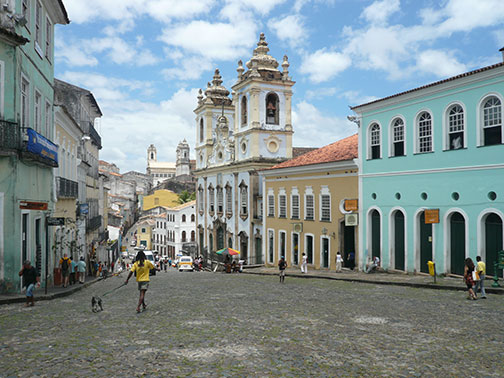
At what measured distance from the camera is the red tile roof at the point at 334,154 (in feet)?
86.2

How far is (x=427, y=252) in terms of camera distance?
20297mm

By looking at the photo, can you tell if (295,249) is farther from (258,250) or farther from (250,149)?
(250,149)

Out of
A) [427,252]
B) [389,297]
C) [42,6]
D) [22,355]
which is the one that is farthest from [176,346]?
[427,252]

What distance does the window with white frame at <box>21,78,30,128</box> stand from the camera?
1457 cm

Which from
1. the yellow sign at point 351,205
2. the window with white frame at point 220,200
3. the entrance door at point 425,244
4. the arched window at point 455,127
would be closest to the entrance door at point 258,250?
the window with white frame at point 220,200

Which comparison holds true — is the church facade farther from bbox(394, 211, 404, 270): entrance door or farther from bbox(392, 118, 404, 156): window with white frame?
bbox(392, 118, 404, 156): window with white frame

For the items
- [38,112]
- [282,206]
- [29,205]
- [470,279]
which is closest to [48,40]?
[38,112]

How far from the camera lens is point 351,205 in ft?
80.2

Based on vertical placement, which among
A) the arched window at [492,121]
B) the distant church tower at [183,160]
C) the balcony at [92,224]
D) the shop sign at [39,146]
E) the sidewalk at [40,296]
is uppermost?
the distant church tower at [183,160]

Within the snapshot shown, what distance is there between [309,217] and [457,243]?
37.8ft

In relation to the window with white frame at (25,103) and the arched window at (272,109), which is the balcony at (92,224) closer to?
the arched window at (272,109)

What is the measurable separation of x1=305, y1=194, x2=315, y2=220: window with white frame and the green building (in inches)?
622

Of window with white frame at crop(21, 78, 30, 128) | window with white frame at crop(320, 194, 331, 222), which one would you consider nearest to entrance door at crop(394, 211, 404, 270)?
window with white frame at crop(320, 194, 331, 222)

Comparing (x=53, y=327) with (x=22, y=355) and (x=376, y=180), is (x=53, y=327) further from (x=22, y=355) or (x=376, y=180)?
(x=376, y=180)
